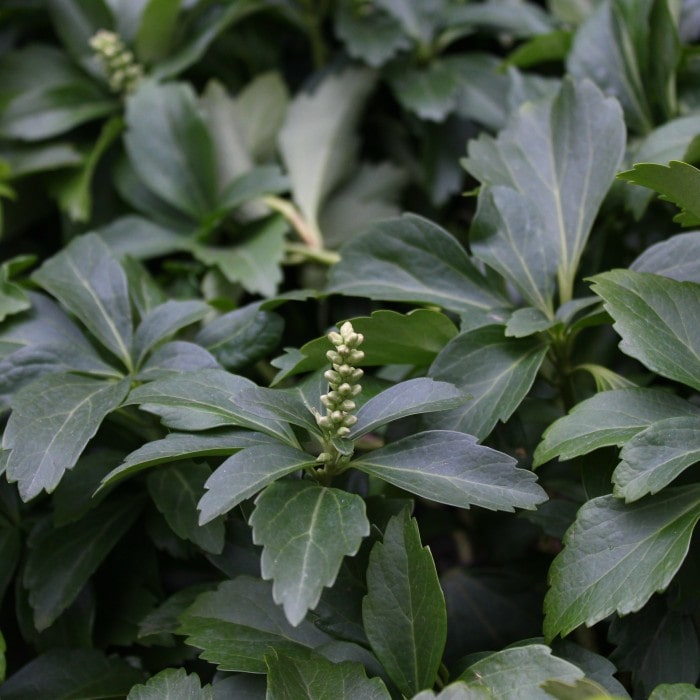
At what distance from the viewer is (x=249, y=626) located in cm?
70

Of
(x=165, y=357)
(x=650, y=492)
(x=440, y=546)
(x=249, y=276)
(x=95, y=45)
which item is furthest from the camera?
(x=440, y=546)

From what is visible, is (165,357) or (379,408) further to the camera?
(165,357)

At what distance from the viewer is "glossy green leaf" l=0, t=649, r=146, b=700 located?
752 mm

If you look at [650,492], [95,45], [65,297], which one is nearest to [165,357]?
[65,297]

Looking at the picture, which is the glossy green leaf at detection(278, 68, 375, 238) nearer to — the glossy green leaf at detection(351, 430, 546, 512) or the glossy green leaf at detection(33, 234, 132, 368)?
the glossy green leaf at detection(33, 234, 132, 368)

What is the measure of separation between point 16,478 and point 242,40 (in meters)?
0.84

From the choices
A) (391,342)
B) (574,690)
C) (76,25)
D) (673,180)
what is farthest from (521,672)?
Result: (76,25)

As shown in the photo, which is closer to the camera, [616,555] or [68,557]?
[616,555]

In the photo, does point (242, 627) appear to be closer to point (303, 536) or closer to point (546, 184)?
point (303, 536)

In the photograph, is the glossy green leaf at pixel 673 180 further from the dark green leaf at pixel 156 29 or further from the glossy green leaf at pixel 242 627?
the dark green leaf at pixel 156 29

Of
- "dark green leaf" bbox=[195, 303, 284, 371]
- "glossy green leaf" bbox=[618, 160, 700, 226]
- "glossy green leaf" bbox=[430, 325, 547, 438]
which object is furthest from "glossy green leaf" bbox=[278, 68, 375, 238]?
"glossy green leaf" bbox=[618, 160, 700, 226]

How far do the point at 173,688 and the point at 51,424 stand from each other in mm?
237

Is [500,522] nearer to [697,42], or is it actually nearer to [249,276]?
[249,276]

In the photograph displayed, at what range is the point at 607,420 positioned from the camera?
674mm
